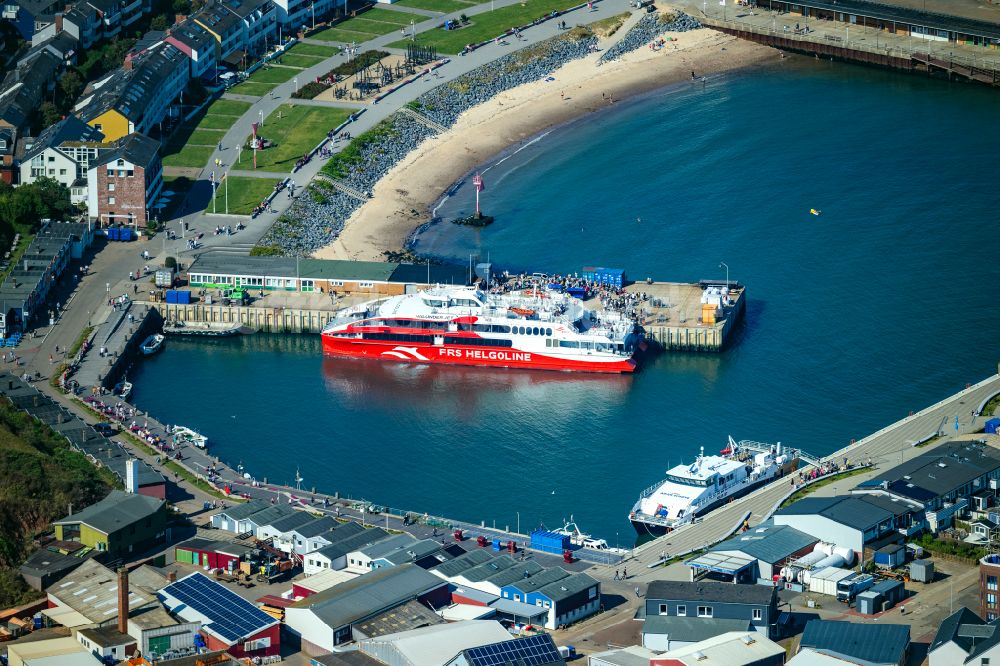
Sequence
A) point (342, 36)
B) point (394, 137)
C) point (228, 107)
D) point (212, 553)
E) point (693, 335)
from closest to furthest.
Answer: point (212, 553), point (693, 335), point (394, 137), point (228, 107), point (342, 36)

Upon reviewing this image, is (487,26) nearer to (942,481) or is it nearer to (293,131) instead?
(293,131)

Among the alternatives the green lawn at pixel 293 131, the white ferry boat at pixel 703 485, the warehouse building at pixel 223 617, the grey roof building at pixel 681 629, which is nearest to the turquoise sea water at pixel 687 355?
the white ferry boat at pixel 703 485

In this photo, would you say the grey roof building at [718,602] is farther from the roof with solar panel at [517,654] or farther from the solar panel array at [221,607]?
the solar panel array at [221,607]

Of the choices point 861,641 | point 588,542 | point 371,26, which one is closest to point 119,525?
point 588,542

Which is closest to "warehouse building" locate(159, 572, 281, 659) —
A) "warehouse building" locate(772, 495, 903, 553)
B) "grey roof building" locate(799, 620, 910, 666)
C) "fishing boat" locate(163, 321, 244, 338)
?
"grey roof building" locate(799, 620, 910, 666)

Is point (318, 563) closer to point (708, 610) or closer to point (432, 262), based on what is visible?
point (708, 610)
